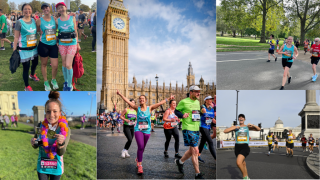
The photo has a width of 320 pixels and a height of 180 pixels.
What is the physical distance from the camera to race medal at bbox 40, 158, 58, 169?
137 inches

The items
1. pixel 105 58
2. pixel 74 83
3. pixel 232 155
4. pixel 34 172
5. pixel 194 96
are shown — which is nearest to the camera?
pixel 194 96

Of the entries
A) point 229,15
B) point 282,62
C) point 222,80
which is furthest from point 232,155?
point 229,15

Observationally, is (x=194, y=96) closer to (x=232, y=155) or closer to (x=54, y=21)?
(x=232, y=155)

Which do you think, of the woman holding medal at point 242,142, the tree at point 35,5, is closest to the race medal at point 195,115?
the woman holding medal at point 242,142

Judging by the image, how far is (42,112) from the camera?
5.30 meters

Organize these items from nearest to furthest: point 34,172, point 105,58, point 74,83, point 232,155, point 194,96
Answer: point 194,96 → point 34,172 → point 74,83 → point 232,155 → point 105,58

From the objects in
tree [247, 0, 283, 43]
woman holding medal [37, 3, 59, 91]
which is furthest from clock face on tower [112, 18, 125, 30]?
tree [247, 0, 283, 43]

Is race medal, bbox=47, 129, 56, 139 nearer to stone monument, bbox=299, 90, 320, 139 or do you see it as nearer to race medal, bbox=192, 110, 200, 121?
race medal, bbox=192, 110, 200, 121

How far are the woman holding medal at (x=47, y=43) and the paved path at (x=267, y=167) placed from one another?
490 cm

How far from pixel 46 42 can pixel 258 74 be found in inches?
230

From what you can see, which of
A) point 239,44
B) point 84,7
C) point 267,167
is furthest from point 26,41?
point 267,167

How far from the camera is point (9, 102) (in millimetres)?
5281

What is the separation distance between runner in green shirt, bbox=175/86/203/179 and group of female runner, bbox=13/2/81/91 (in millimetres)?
2977

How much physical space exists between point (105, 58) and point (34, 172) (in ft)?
11.9
